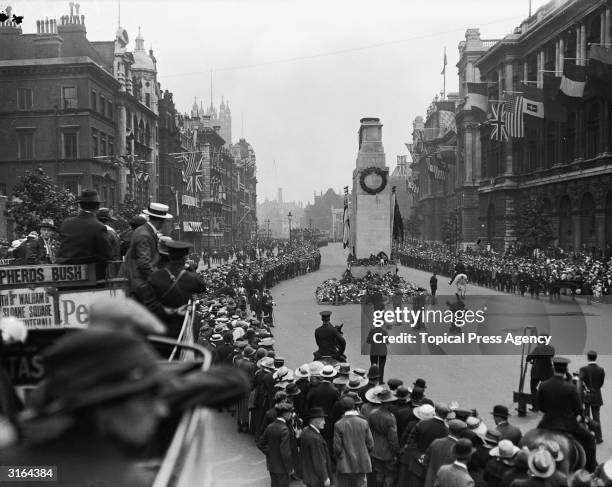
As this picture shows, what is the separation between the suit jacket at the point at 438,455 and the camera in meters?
6.68

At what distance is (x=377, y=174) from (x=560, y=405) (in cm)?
2855

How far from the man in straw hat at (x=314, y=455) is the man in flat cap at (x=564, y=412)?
276 cm

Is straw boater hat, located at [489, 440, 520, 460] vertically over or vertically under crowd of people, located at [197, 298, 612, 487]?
over

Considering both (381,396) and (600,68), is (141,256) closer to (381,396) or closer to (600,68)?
(381,396)

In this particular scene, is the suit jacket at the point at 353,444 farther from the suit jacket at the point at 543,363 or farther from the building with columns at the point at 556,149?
the building with columns at the point at 556,149

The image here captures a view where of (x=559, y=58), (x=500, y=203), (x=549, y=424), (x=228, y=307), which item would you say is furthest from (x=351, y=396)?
(x=500, y=203)

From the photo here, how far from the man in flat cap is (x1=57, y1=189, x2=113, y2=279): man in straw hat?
5525 mm

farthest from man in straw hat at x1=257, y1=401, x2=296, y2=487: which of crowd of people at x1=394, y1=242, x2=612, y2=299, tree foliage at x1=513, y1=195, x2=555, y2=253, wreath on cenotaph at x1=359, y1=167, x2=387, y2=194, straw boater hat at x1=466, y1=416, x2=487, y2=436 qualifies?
tree foliage at x1=513, y1=195, x2=555, y2=253

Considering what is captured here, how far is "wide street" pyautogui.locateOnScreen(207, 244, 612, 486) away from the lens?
10070 millimetres

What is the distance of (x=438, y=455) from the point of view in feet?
22.1

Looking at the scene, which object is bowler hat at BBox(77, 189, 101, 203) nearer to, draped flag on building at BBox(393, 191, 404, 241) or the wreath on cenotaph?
the wreath on cenotaph

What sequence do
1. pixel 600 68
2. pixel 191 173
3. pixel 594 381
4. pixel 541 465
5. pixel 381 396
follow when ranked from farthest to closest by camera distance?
1. pixel 191 173
2. pixel 600 68
3. pixel 594 381
4. pixel 381 396
5. pixel 541 465

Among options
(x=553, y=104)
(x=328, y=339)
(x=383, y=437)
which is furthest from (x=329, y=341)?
(x=553, y=104)

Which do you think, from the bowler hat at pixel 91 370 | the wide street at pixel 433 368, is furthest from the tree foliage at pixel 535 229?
the bowler hat at pixel 91 370
